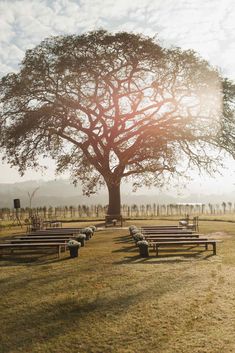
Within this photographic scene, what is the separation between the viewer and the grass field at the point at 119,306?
657 centimetres

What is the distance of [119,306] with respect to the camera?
27.5 feet

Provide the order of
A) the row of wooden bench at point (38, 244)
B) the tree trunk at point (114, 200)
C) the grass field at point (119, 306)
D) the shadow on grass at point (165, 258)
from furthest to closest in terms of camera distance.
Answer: the tree trunk at point (114, 200), the row of wooden bench at point (38, 244), the shadow on grass at point (165, 258), the grass field at point (119, 306)

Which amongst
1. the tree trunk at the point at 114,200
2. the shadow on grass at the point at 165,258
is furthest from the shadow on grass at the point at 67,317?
the tree trunk at the point at 114,200

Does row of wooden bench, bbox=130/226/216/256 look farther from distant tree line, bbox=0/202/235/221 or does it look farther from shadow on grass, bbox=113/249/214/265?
distant tree line, bbox=0/202/235/221

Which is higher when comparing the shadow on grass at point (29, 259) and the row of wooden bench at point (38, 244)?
the row of wooden bench at point (38, 244)

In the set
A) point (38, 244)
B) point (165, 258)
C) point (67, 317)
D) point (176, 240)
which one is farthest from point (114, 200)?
point (67, 317)

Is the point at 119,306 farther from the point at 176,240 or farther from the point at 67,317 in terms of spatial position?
the point at 176,240

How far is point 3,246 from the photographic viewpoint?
622 inches

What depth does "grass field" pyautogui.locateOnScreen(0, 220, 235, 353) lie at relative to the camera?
21.6 feet

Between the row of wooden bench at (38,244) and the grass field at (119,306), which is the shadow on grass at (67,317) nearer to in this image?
the grass field at (119,306)

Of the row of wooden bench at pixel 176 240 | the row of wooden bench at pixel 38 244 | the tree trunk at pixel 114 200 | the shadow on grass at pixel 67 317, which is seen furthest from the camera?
the tree trunk at pixel 114 200

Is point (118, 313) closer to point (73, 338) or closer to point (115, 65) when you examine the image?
point (73, 338)

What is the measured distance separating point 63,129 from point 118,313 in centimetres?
2567

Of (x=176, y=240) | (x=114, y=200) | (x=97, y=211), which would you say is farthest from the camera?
(x=97, y=211)
